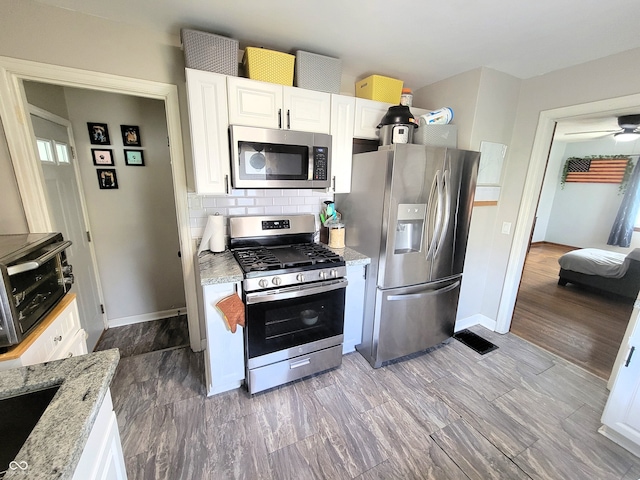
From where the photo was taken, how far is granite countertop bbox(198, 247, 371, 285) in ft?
5.56

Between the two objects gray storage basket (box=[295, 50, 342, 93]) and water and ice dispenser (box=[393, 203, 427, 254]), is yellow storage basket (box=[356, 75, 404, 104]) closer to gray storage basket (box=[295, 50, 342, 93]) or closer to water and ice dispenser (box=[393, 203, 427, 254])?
gray storage basket (box=[295, 50, 342, 93])

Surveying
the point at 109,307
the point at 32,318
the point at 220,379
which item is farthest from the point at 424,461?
the point at 109,307

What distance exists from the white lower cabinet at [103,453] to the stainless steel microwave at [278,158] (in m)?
Answer: 1.41

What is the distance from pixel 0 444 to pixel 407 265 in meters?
2.17

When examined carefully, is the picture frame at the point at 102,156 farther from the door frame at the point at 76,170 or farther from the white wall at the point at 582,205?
the white wall at the point at 582,205

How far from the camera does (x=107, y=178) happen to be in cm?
257

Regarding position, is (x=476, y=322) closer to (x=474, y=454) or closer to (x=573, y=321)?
(x=573, y=321)

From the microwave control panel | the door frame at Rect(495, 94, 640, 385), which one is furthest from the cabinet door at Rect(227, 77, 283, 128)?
the door frame at Rect(495, 94, 640, 385)

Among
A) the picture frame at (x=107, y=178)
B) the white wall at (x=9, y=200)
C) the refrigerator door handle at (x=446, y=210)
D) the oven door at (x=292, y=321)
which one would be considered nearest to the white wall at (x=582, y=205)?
the refrigerator door handle at (x=446, y=210)

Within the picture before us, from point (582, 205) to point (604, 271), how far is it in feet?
10.9

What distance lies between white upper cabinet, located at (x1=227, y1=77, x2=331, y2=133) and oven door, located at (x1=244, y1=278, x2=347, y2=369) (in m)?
1.21

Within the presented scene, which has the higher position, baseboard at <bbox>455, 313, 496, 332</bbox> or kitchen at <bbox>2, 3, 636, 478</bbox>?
kitchen at <bbox>2, 3, 636, 478</bbox>

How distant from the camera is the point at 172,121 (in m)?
2.00

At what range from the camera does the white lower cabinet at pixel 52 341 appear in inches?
40.8
